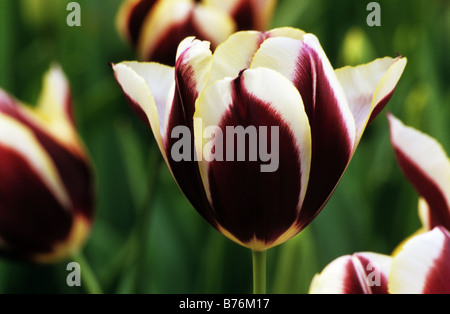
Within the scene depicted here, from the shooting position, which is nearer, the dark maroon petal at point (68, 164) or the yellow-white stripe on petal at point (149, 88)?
the yellow-white stripe on petal at point (149, 88)

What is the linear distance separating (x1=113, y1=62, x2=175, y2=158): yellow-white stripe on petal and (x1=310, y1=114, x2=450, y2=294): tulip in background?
0.09 m

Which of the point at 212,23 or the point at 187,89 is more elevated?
the point at 212,23

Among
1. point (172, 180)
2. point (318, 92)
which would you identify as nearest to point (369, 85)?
point (318, 92)

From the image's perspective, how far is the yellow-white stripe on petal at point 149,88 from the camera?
0.31 meters

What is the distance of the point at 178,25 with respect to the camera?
0.60m

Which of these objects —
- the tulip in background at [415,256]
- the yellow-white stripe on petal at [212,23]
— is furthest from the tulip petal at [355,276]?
the yellow-white stripe on petal at [212,23]

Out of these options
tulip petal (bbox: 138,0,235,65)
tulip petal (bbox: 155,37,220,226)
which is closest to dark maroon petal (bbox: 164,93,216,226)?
tulip petal (bbox: 155,37,220,226)

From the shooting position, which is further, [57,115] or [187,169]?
[57,115]

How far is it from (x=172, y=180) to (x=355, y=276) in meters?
0.49

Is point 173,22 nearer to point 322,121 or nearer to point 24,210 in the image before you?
point 24,210

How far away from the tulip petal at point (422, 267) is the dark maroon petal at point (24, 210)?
272 mm

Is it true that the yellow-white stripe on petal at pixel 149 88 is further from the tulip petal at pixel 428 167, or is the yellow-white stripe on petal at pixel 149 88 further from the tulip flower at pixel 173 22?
the tulip flower at pixel 173 22


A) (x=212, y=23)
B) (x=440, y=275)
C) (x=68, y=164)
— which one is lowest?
(x=440, y=275)

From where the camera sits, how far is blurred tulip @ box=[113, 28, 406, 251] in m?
0.31
